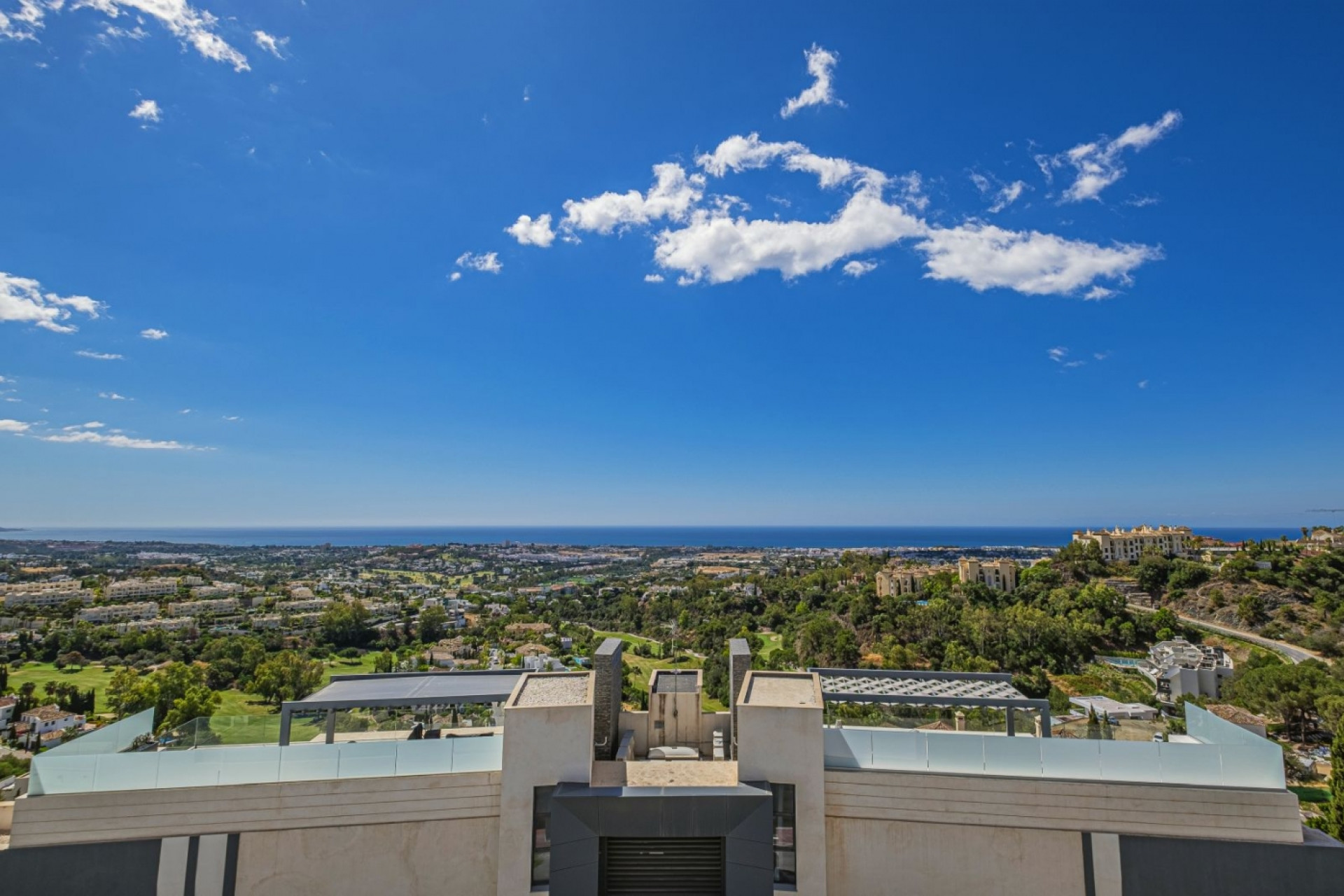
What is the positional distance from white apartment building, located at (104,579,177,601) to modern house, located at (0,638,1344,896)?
107165 millimetres

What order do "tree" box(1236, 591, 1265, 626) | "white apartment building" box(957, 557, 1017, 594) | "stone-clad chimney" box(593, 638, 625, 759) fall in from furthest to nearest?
"white apartment building" box(957, 557, 1017, 594)
"tree" box(1236, 591, 1265, 626)
"stone-clad chimney" box(593, 638, 625, 759)

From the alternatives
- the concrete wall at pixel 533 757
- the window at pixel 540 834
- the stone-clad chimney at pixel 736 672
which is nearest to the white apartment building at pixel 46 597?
the concrete wall at pixel 533 757

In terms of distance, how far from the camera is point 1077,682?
40.1 meters

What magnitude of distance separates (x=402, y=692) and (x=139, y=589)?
4402 inches

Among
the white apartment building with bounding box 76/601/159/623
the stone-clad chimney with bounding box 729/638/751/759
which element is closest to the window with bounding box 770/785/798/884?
the stone-clad chimney with bounding box 729/638/751/759

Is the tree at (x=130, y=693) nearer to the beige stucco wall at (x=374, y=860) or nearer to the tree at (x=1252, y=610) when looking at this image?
the beige stucco wall at (x=374, y=860)

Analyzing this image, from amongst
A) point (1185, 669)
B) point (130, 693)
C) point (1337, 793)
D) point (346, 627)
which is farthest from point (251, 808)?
point (346, 627)

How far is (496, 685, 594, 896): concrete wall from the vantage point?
24.6 feet

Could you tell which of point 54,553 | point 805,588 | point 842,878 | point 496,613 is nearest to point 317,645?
point 496,613

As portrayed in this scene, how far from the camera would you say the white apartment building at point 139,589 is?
3489 inches

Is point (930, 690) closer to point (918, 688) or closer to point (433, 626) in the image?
point (918, 688)

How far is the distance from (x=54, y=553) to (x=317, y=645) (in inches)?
6294

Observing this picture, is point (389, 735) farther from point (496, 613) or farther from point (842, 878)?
point (496, 613)

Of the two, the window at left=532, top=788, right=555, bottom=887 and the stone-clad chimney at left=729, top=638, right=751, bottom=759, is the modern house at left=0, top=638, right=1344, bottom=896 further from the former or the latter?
the stone-clad chimney at left=729, top=638, right=751, bottom=759
